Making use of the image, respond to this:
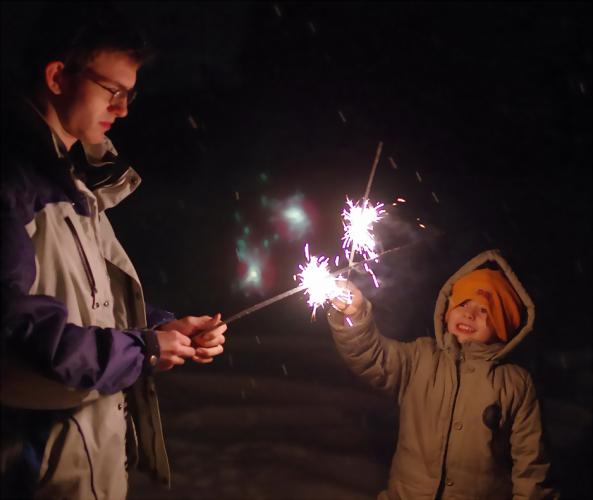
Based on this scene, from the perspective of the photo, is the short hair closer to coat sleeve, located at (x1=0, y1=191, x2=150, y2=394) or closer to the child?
coat sleeve, located at (x1=0, y1=191, x2=150, y2=394)

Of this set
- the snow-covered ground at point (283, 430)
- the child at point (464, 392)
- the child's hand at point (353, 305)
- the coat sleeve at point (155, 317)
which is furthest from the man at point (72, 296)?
the snow-covered ground at point (283, 430)

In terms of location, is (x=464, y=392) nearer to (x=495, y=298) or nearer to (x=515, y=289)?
(x=495, y=298)

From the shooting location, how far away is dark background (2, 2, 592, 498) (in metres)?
Answer: 5.86

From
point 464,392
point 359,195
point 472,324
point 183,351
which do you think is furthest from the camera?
point 359,195

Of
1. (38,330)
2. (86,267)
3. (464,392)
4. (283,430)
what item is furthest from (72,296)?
(283,430)

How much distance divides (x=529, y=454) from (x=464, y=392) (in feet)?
1.58

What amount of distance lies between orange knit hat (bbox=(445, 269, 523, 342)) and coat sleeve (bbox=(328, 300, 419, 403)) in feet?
1.31

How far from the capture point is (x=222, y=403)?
20.5 feet

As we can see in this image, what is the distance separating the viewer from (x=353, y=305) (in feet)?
11.2

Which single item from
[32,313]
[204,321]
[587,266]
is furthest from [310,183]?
[32,313]

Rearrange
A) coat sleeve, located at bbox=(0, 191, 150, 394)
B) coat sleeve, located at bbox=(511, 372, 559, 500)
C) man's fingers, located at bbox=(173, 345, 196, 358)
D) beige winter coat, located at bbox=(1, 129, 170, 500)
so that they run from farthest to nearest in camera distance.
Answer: coat sleeve, located at bbox=(511, 372, 559, 500) < man's fingers, located at bbox=(173, 345, 196, 358) < beige winter coat, located at bbox=(1, 129, 170, 500) < coat sleeve, located at bbox=(0, 191, 150, 394)

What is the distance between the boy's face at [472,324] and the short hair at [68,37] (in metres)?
2.50

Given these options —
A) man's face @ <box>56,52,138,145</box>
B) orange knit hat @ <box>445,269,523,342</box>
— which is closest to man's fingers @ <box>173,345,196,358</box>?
man's face @ <box>56,52,138,145</box>

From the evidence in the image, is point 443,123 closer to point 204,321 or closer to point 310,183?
point 310,183
